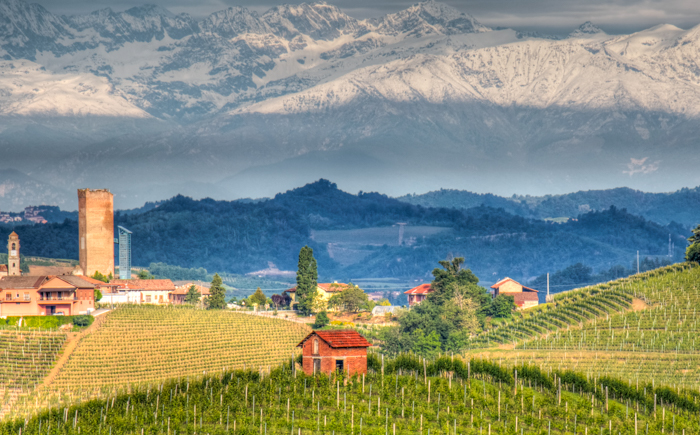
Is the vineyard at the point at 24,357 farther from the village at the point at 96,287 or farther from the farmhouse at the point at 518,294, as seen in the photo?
the farmhouse at the point at 518,294

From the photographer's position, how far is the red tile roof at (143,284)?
426 feet

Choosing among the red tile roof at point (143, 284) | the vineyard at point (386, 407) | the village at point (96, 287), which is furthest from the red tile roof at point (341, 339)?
the red tile roof at point (143, 284)

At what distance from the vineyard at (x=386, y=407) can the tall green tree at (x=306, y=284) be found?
5528 centimetres

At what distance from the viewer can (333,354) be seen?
6269cm

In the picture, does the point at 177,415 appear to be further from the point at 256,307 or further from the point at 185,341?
the point at 256,307

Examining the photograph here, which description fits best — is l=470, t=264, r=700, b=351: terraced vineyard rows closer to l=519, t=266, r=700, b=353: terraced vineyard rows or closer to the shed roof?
l=519, t=266, r=700, b=353: terraced vineyard rows

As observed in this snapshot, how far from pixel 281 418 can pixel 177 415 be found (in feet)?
18.1

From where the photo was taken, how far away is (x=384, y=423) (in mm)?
51500

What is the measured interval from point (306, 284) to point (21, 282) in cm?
Result: 3465

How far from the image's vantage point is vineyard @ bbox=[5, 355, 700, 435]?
167ft

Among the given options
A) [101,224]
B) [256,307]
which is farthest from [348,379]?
[101,224]

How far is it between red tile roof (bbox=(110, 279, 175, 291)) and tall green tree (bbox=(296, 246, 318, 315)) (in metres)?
20.3

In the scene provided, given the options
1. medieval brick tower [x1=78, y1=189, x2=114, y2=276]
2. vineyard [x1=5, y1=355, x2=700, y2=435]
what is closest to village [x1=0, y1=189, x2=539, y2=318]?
medieval brick tower [x1=78, y1=189, x2=114, y2=276]

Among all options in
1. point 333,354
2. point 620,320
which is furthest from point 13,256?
point 333,354
